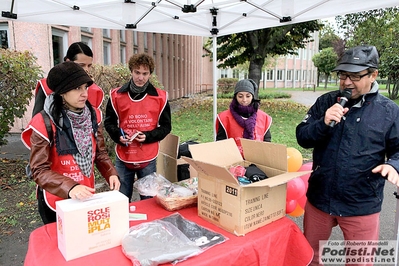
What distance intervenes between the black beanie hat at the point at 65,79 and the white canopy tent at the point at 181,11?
1698 millimetres

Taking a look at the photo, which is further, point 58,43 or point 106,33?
point 106,33

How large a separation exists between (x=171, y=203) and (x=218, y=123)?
4.27 feet

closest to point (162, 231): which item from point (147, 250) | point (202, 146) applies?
point (147, 250)

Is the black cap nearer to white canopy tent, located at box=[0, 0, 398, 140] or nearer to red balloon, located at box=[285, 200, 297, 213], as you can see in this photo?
white canopy tent, located at box=[0, 0, 398, 140]

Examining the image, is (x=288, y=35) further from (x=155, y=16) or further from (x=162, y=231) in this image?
(x=162, y=231)

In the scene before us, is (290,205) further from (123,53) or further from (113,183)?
(123,53)

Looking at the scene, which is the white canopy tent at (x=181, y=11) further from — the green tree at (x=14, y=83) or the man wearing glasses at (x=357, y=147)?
the green tree at (x=14, y=83)

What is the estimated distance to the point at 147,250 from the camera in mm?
1402

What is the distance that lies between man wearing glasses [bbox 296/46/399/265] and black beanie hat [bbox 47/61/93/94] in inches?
56.8

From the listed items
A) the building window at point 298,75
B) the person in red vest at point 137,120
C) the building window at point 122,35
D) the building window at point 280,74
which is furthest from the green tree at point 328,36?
the person in red vest at point 137,120

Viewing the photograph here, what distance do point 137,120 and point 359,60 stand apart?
1.81 m

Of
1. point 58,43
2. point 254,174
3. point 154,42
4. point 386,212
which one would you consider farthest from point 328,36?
point 254,174

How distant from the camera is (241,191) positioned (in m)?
1.54

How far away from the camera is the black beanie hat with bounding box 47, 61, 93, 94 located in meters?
1.69
